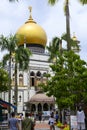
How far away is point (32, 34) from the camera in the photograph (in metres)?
76.5

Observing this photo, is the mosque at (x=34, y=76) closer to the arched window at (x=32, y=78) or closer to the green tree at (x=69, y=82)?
the arched window at (x=32, y=78)

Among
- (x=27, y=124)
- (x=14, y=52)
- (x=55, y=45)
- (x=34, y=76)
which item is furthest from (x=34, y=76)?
(x=27, y=124)

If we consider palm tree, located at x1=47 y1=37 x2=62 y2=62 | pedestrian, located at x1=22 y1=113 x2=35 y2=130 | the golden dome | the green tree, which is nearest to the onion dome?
the golden dome

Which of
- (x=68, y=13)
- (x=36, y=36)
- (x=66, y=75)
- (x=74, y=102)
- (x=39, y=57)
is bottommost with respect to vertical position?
(x=74, y=102)

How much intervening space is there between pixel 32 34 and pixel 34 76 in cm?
966

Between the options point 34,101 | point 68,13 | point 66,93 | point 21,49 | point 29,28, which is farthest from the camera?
point 29,28

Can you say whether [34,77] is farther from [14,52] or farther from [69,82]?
[69,82]

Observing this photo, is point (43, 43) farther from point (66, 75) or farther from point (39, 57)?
point (66, 75)

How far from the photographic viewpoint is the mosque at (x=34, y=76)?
6819 cm

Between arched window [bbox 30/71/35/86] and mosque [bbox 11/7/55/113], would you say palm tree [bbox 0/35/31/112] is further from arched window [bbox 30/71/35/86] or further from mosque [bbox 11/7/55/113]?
arched window [bbox 30/71/35/86]

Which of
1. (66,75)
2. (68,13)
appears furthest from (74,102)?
(68,13)

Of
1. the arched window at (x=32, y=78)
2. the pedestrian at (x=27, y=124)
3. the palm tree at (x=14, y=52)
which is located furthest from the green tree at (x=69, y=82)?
the arched window at (x=32, y=78)

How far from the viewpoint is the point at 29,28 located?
77.5 meters

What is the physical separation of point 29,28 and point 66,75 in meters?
47.3
